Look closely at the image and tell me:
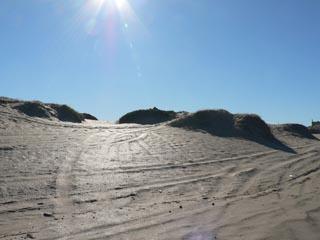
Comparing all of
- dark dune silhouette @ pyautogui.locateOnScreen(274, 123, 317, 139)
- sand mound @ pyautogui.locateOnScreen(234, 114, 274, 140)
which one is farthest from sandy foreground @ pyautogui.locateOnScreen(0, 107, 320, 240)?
dark dune silhouette @ pyautogui.locateOnScreen(274, 123, 317, 139)

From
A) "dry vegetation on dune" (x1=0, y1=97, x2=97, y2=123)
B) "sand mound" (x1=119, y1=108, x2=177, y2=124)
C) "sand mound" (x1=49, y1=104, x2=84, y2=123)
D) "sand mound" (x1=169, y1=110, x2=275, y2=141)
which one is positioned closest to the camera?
"dry vegetation on dune" (x1=0, y1=97, x2=97, y2=123)

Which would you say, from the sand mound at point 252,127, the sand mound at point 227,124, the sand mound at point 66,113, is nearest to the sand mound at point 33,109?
the sand mound at point 66,113

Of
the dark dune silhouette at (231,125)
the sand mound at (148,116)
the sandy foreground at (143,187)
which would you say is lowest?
the sandy foreground at (143,187)

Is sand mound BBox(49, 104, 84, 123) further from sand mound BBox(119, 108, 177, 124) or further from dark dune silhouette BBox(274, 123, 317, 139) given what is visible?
dark dune silhouette BBox(274, 123, 317, 139)

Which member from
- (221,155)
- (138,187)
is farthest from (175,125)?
(138,187)

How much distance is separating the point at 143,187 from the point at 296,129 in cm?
1830

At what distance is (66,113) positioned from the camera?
22766 millimetres

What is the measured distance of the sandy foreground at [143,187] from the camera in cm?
768

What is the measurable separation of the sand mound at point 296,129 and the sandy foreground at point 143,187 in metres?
8.57

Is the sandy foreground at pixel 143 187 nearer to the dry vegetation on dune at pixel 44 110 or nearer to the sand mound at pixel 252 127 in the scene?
the dry vegetation on dune at pixel 44 110

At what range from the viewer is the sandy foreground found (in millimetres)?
7676

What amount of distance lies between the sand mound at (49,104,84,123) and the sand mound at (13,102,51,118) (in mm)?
Result: 1695

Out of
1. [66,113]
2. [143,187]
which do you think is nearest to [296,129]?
[66,113]

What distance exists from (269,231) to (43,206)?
11.4ft
